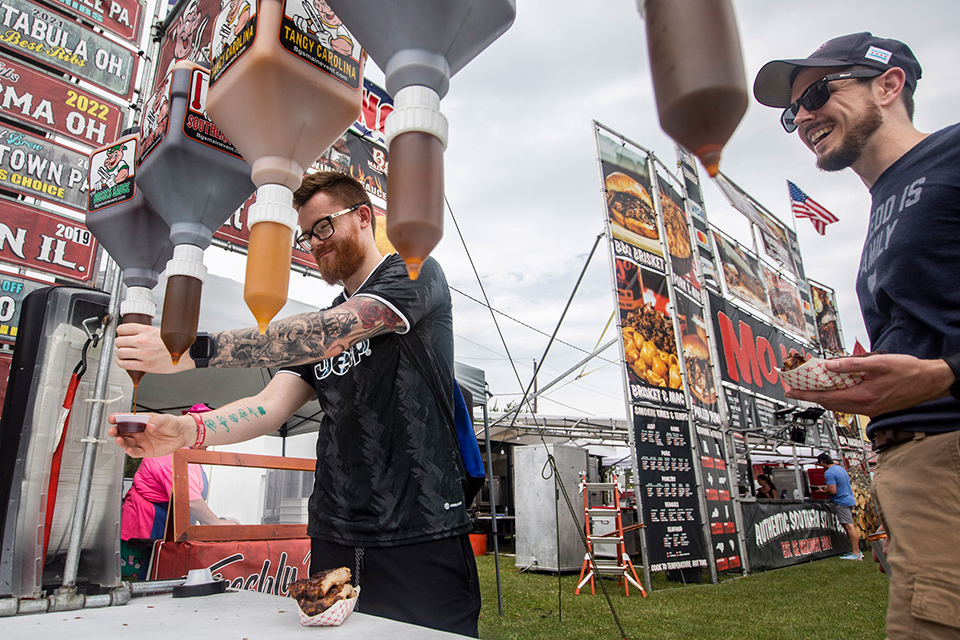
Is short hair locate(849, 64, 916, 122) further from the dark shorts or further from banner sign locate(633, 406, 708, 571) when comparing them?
banner sign locate(633, 406, 708, 571)

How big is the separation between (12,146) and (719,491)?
6.24 m

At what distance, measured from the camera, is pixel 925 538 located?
753 mm

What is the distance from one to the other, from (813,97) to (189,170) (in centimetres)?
78

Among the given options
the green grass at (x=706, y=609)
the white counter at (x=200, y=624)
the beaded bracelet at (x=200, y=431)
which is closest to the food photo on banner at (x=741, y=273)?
the green grass at (x=706, y=609)

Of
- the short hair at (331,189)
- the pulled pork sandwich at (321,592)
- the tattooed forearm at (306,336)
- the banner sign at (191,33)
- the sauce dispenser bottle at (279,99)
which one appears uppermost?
the banner sign at (191,33)

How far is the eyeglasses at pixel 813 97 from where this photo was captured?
0.69 meters

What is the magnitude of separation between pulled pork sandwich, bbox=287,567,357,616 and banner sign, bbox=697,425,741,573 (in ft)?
17.7

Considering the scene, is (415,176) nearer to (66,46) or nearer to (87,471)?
(87,471)

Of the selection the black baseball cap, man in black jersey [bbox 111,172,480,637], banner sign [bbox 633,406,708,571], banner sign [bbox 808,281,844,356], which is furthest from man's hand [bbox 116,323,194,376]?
banner sign [bbox 808,281,844,356]

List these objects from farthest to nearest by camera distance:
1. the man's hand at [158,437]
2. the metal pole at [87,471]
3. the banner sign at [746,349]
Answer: the banner sign at [746,349] → the metal pole at [87,471] → the man's hand at [158,437]

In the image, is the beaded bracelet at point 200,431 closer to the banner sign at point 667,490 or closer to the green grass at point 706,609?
the green grass at point 706,609

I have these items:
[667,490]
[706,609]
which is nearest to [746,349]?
[667,490]

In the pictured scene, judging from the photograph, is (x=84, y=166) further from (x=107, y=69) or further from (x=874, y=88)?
(x=874, y=88)

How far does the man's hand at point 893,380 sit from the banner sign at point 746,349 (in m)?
6.17
